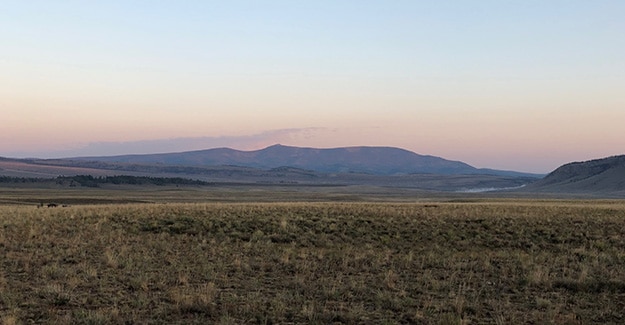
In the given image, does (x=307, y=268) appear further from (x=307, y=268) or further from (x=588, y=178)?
(x=588, y=178)

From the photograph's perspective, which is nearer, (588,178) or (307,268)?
(307,268)

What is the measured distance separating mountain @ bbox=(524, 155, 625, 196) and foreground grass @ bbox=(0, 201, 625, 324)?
119499mm

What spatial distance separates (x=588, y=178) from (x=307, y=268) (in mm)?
162461

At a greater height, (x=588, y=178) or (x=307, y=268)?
(x=588, y=178)

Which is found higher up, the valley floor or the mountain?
the mountain

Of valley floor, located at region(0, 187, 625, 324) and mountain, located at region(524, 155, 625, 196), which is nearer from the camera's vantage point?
valley floor, located at region(0, 187, 625, 324)

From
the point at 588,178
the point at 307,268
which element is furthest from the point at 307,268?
the point at 588,178

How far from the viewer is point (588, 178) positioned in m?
155

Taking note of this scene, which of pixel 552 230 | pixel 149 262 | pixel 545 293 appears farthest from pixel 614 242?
pixel 149 262

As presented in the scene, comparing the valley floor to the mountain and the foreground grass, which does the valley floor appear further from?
the mountain

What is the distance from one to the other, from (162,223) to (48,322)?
15.0m

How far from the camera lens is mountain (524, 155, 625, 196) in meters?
137

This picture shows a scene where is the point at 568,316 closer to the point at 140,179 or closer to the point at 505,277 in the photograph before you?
the point at 505,277

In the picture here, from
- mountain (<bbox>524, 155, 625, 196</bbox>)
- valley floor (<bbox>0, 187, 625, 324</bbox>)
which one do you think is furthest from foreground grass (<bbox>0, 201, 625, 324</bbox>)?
mountain (<bbox>524, 155, 625, 196</bbox>)
